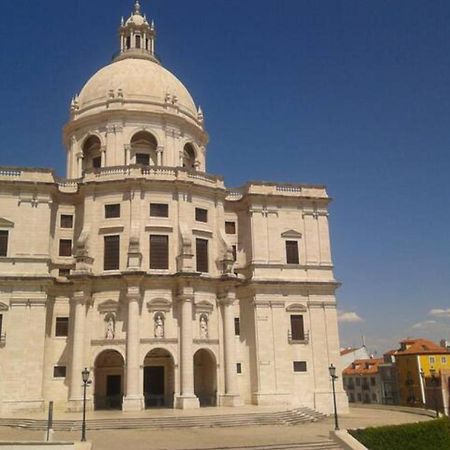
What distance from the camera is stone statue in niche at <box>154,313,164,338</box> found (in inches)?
1515

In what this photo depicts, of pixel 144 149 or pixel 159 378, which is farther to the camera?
pixel 144 149

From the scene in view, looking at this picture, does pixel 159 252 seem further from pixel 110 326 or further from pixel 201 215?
pixel 110 326

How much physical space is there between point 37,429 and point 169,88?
3064cm

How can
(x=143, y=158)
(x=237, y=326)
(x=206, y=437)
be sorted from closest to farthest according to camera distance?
(x=206, y=437), (x=237, y=326), (x=143, y=158)

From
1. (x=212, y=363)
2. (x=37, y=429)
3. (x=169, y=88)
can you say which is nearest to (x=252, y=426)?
(x=212, y=363)

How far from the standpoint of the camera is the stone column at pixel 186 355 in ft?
122

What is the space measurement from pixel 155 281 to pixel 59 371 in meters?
9.46

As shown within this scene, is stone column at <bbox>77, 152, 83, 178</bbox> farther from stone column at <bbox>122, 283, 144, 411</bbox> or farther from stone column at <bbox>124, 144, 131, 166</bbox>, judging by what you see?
stone column at <bbox>122, 283, 144, 411</bbox>

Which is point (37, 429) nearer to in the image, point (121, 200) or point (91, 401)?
point (91, 401)

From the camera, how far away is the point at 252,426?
104 ft

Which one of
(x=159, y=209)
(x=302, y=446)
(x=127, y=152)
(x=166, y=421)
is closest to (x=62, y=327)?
(x=159, y=209)

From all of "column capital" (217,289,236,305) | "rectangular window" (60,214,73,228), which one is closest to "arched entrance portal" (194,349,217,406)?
"column capital" (217,289,236,305)

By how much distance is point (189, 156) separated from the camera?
163 feet

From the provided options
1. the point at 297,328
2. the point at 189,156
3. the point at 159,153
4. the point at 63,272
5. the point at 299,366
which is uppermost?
the point at 189,156
